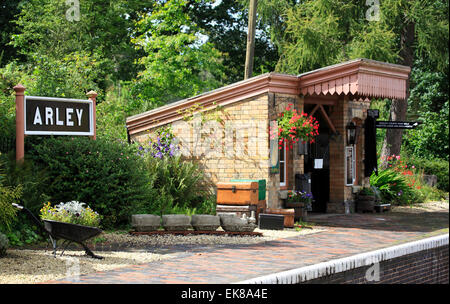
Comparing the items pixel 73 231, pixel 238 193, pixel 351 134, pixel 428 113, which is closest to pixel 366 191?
pixel 351 134

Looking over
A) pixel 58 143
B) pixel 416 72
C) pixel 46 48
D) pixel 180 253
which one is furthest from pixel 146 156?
pixel 416 72

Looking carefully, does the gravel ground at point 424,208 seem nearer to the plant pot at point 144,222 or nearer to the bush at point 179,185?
the bush at point 179,185

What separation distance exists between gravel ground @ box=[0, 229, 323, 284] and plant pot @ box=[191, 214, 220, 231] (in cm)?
31

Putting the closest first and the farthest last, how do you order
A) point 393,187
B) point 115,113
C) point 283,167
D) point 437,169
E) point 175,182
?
point 175,182 → point 283,167 → point 393,187 → point 115,113 → point 437,169

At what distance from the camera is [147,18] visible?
25.0 metres

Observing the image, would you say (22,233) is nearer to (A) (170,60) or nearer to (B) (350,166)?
(B) (350,166)

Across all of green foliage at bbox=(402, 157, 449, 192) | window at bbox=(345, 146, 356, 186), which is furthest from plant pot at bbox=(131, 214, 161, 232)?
green foliage at bbox=(402, 157, 449, 192)

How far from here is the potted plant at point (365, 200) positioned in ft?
56.5

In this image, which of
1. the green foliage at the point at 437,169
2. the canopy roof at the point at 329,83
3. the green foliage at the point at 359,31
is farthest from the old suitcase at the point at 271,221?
the green foliage at the point at 437,169

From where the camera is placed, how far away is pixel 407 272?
9836mm

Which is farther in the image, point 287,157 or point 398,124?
point 398,124

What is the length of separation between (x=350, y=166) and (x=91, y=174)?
8122 millimetres

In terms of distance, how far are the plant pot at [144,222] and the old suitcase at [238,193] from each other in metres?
2.45

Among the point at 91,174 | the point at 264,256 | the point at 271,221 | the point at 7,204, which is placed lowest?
the point at 264,256
